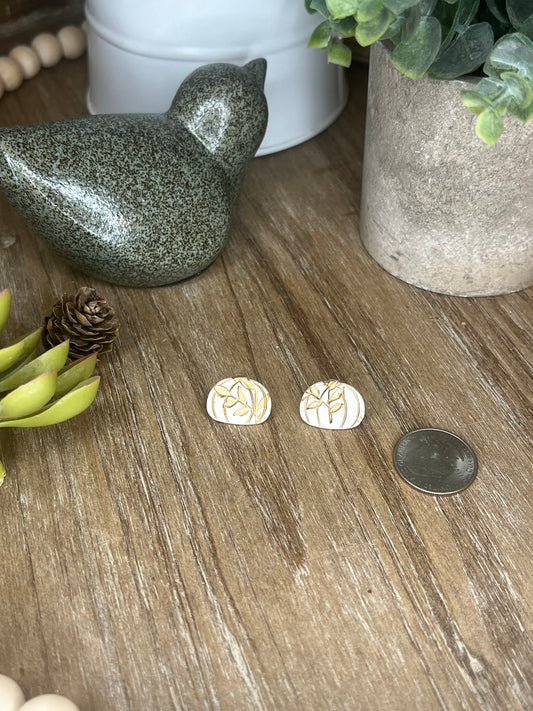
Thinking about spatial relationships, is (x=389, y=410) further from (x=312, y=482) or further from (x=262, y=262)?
(x=262, y=262)

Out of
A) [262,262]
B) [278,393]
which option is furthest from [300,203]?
[278,393]

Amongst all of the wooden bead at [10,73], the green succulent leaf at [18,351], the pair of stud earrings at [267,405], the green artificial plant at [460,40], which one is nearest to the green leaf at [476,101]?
the green artificial plant at [460,40]

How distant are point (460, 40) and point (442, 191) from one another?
109mm

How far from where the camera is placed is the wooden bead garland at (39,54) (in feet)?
2.64

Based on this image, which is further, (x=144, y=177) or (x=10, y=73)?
(x=10, y=73)

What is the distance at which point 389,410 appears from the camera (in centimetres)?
54

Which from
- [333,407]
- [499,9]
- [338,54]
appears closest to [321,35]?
[338,54]

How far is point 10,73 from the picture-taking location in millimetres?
803

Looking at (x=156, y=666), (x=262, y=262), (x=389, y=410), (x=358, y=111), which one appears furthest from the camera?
(x=358, y=111)

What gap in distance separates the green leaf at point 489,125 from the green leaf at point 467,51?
0.28 feet

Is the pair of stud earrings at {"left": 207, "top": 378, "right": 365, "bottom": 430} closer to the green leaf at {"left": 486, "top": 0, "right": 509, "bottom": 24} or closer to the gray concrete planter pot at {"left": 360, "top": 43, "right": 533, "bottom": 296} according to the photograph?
the gray concrete planter pot at {"left": 360, "top": 43, "right": 533, "bottom": 296}

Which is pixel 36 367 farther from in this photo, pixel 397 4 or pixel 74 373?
pixel 397 4

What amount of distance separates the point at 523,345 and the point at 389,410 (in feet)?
0.44

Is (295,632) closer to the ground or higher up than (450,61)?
closer to the ground
